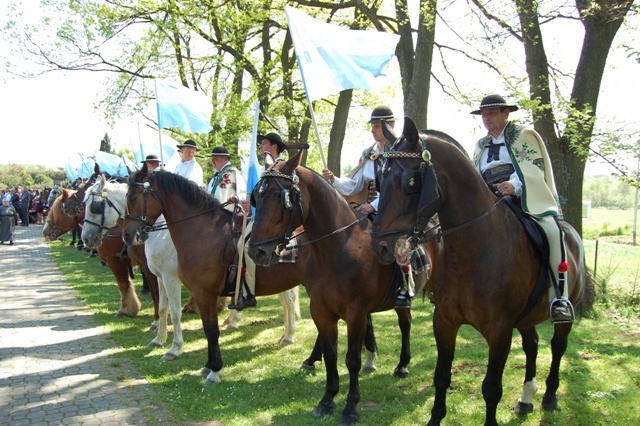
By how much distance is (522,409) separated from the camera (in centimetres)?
546

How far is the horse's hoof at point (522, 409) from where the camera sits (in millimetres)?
5434

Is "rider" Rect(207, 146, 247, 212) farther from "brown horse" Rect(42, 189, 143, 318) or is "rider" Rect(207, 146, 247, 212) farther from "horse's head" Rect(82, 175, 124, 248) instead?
"brown horse" Rect(42, 189, 143, 318)

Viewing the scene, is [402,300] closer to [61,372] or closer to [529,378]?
[529,378]

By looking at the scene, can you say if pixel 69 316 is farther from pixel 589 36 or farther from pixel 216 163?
pixel 589 36

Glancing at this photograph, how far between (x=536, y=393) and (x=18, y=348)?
802cm

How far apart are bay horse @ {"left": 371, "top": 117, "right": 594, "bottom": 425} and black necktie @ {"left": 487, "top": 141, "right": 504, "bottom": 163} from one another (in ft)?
2.47

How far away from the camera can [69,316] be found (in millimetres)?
11203

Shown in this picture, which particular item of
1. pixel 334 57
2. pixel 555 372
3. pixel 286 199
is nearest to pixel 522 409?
pixel 555 372

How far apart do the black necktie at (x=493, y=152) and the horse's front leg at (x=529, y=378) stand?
1.81 metres

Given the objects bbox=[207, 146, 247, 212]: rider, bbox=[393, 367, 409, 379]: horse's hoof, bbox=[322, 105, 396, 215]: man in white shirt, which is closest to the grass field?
bbox=[393, 367, 409, 379]: horse's hoof

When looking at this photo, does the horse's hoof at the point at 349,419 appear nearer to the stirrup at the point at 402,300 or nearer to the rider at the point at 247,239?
the stirrup at the point at 402,300

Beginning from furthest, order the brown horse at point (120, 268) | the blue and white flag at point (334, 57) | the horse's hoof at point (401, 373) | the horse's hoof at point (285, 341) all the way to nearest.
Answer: the brown horse at point (120, 268), the horse's hoof at point (285, 341), the horse's hoof at point (401, 373), the blue and white flag at point (334, 57)

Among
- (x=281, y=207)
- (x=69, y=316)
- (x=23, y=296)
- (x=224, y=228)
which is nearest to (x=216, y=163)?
(x=224, y=228)

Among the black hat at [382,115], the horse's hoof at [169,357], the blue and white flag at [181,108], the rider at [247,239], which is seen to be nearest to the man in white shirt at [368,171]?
the black hat at [382,115]
